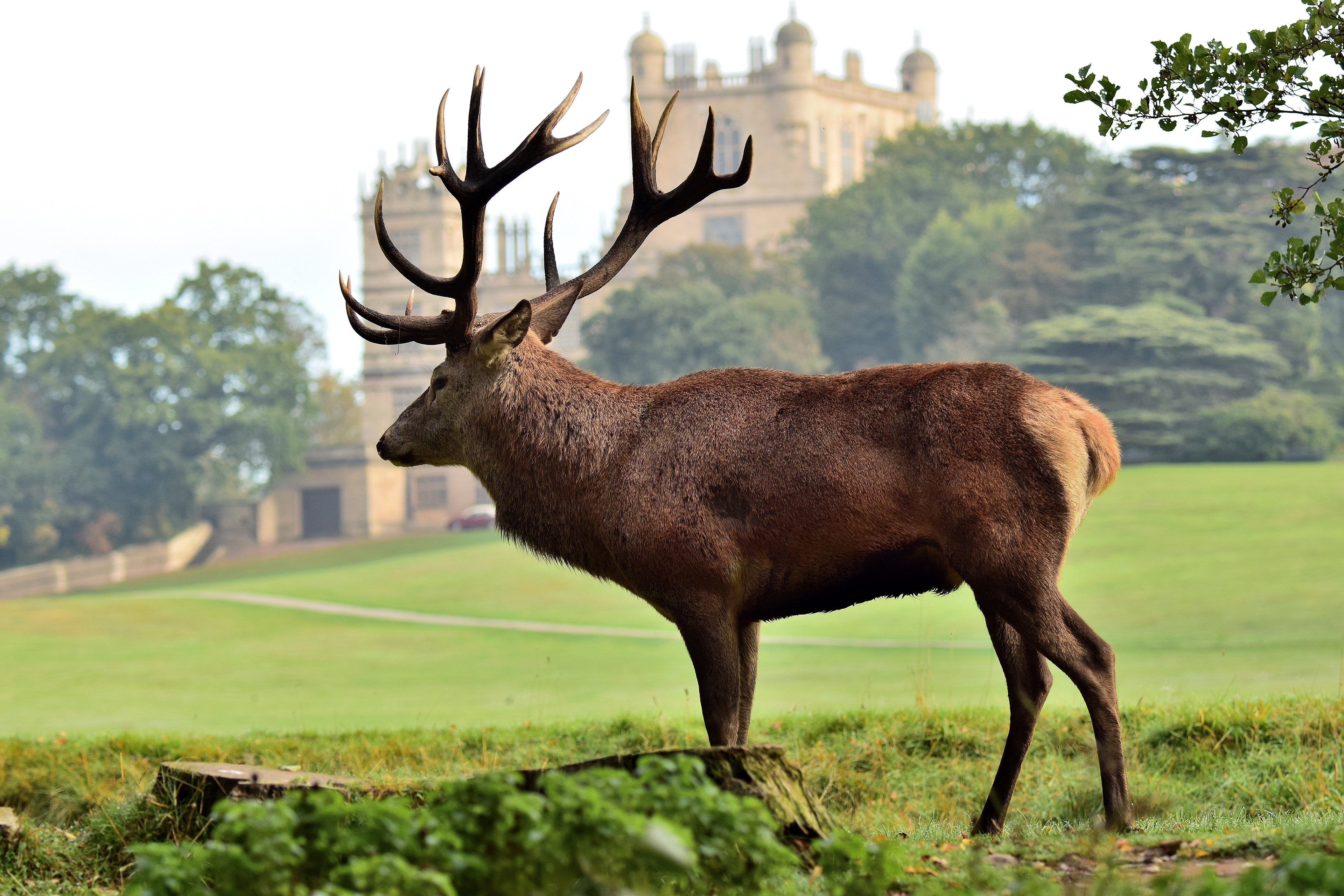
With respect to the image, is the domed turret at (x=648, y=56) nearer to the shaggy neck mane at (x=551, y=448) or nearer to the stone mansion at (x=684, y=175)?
the stone mansion at (x=684, y=175)

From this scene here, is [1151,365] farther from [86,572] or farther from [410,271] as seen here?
[410,271]

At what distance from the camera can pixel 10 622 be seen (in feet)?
120

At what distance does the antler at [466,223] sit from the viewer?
682 centimetres

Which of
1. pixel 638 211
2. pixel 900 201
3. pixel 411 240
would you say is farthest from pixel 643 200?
pixel 411 240

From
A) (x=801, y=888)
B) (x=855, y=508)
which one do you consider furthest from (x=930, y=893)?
(x=855, y=508)

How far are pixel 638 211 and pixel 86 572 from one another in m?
56.5

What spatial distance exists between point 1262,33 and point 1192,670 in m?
15.4

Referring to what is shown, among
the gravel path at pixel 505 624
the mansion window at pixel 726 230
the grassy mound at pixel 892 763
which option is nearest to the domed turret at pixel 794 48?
the mansion window at pixel 726 230

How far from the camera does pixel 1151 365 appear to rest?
58.9 metres

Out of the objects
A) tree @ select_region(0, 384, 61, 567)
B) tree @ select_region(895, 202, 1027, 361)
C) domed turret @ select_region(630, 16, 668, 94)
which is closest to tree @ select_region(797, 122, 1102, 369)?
tree @ select_region(895, 202, 1027, 361)

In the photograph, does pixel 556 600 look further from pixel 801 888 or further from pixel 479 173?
pixel 801 888

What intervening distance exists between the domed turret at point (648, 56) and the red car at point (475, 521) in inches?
1631

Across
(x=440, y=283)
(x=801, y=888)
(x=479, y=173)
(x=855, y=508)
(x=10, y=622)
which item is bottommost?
(x=10, y=622)

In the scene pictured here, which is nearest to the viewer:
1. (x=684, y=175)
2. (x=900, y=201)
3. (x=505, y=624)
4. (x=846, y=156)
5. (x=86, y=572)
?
(x=505, y=624)
